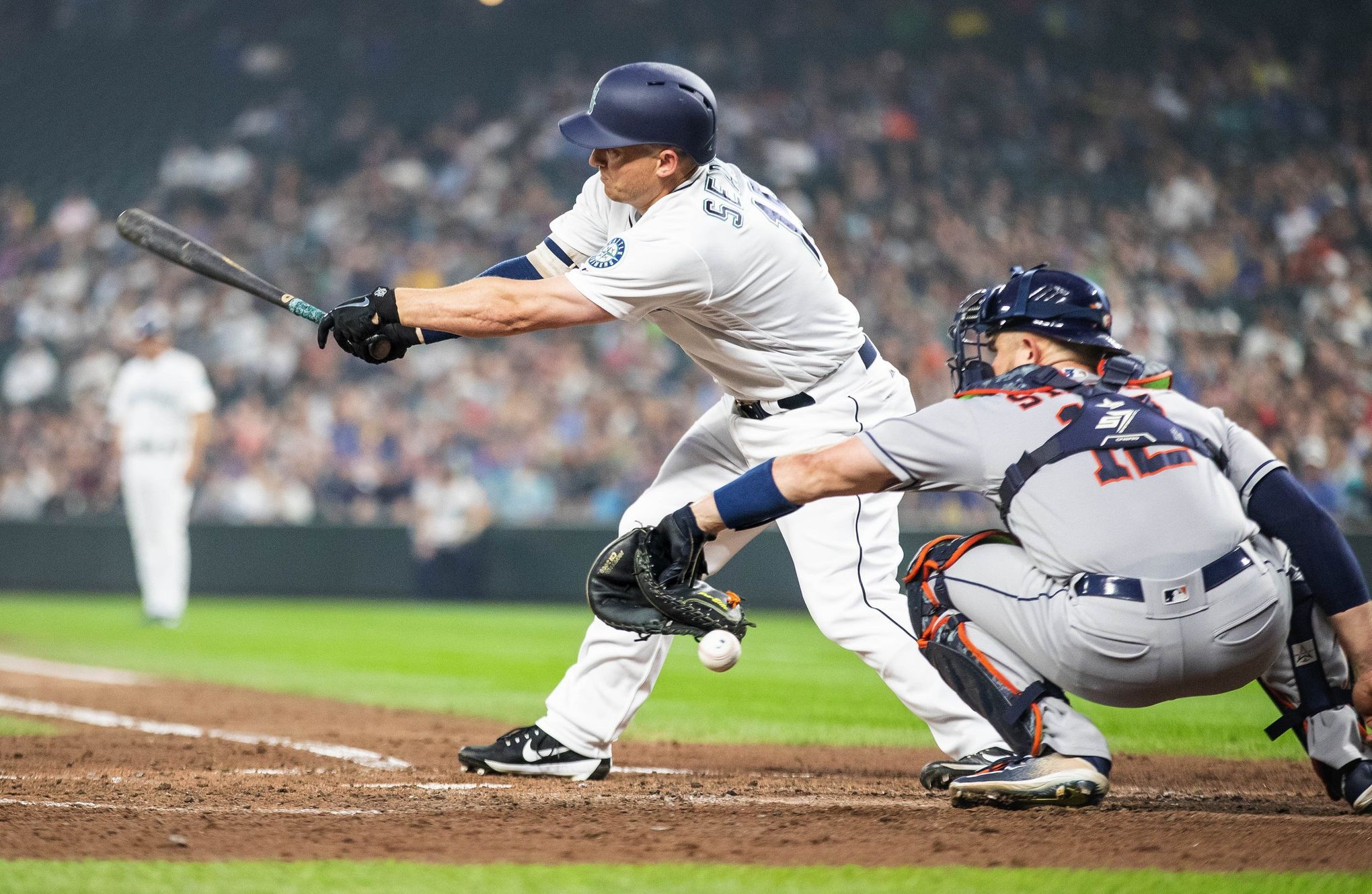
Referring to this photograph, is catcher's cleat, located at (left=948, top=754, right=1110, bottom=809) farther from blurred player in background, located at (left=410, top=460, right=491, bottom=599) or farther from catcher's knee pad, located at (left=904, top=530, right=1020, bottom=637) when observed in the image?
blurred player in background, located at (left=410, top=460, right=491, bottom=599)

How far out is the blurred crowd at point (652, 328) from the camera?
13594mm

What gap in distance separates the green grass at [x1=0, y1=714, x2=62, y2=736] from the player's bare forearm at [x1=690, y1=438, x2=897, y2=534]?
382 centimetres

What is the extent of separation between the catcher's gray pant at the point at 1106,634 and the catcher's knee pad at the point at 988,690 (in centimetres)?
2

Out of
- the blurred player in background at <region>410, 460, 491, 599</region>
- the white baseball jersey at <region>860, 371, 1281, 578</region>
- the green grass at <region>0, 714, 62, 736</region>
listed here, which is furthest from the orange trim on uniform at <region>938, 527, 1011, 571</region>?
the blurred player in background at <region>410, 460, 491, 599</region>

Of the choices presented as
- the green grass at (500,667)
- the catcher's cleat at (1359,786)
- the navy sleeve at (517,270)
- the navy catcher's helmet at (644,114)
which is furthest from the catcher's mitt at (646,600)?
the green grass at (500,667)

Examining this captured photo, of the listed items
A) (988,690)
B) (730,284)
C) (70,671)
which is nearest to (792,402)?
(730,284)

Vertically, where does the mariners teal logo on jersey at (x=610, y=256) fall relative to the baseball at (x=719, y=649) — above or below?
above

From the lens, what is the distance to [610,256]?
395cm

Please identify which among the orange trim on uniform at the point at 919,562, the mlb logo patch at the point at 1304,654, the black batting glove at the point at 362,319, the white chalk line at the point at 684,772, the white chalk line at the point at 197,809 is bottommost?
the white chalk line at the point at 684,772

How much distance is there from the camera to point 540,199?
17281 mm

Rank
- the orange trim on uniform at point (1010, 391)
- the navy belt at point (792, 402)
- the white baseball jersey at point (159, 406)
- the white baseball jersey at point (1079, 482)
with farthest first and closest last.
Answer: the white baseball jersey at point (159, 406), the navy belt at point (792, 402), the orange trim on uniform at point (1010, 391), the white baseball jersey at point (1079, 482)

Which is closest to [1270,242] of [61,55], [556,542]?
[556,542]

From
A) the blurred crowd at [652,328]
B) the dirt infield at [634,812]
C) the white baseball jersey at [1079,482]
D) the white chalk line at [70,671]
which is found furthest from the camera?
the blurred crowd at [652,328]

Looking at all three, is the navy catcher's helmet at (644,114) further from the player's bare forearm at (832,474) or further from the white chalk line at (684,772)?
the white chalk line at (684,772)
